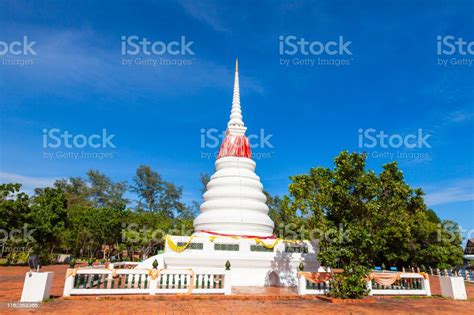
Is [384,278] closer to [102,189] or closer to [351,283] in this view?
[351,283]

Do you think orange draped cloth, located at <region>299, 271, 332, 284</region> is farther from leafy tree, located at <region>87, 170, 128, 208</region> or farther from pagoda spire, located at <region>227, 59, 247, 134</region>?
leafy tree, located at <region>87, 170, 128, 208</region>

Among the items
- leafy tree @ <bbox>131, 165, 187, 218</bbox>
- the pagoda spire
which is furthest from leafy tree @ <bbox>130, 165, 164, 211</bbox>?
the pagoda spire

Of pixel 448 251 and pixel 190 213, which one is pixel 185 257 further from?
pixel 190 213

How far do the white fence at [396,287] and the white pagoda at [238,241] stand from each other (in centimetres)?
550

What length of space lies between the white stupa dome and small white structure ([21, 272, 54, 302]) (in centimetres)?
1130

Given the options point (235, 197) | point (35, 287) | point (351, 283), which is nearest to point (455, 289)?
point (351, 283)

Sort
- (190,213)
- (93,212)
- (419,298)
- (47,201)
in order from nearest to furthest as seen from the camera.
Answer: (419,298) < (47,201) < (93,212) < (190,213)

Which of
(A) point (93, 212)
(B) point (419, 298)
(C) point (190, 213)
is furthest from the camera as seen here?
(C) point (190, 213)

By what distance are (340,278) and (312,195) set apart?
20.3 ft

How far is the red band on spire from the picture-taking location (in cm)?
2738

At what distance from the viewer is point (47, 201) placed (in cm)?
3684

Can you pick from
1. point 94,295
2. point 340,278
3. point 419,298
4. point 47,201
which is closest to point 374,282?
point 419,298

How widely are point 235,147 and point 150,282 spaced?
49.3ft

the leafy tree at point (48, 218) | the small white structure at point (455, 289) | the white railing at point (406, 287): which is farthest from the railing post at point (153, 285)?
the leafy tree at point (48, 218)
